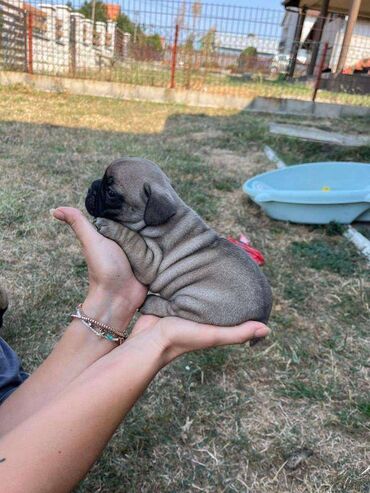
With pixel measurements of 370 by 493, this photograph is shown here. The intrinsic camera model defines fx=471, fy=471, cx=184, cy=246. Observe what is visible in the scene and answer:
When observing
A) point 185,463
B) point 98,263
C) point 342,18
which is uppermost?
point 342,18

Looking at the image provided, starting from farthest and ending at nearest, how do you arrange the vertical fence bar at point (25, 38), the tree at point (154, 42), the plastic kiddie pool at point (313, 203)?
the tree at point (154, 42)
the vertical fence bar at point (25, 38)
the plastic kiddie pool at point (313, 203)

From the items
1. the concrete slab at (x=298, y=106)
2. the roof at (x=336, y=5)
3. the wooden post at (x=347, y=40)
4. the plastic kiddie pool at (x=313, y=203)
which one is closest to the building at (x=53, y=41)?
the concrete slab at (x=298, y=106)

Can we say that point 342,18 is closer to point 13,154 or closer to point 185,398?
point 13,154

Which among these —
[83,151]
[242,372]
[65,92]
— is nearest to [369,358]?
[242,372]

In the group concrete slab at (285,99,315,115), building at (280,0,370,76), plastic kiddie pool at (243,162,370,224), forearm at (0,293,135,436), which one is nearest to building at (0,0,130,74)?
concrete slab at (285,99,315,115)

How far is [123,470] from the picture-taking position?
1.74m

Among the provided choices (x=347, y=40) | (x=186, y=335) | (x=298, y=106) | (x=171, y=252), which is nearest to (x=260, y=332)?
(x=186, y=335)

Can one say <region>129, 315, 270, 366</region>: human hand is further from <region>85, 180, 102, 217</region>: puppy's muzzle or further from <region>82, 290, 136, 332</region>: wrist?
<region>85, 180, 102, 217</region>: puppy's muzzle

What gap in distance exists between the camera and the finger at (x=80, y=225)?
6.73 feet

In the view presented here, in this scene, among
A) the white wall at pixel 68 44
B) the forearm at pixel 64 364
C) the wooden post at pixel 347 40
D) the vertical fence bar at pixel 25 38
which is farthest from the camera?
the wooden post at pixel 347 40

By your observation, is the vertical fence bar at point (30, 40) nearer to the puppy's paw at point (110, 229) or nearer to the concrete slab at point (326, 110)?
the concrete slab at point (326, 110)

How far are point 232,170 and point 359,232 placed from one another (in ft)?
6.36

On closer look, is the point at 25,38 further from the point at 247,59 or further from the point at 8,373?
the point at 8,373

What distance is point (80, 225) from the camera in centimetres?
208
